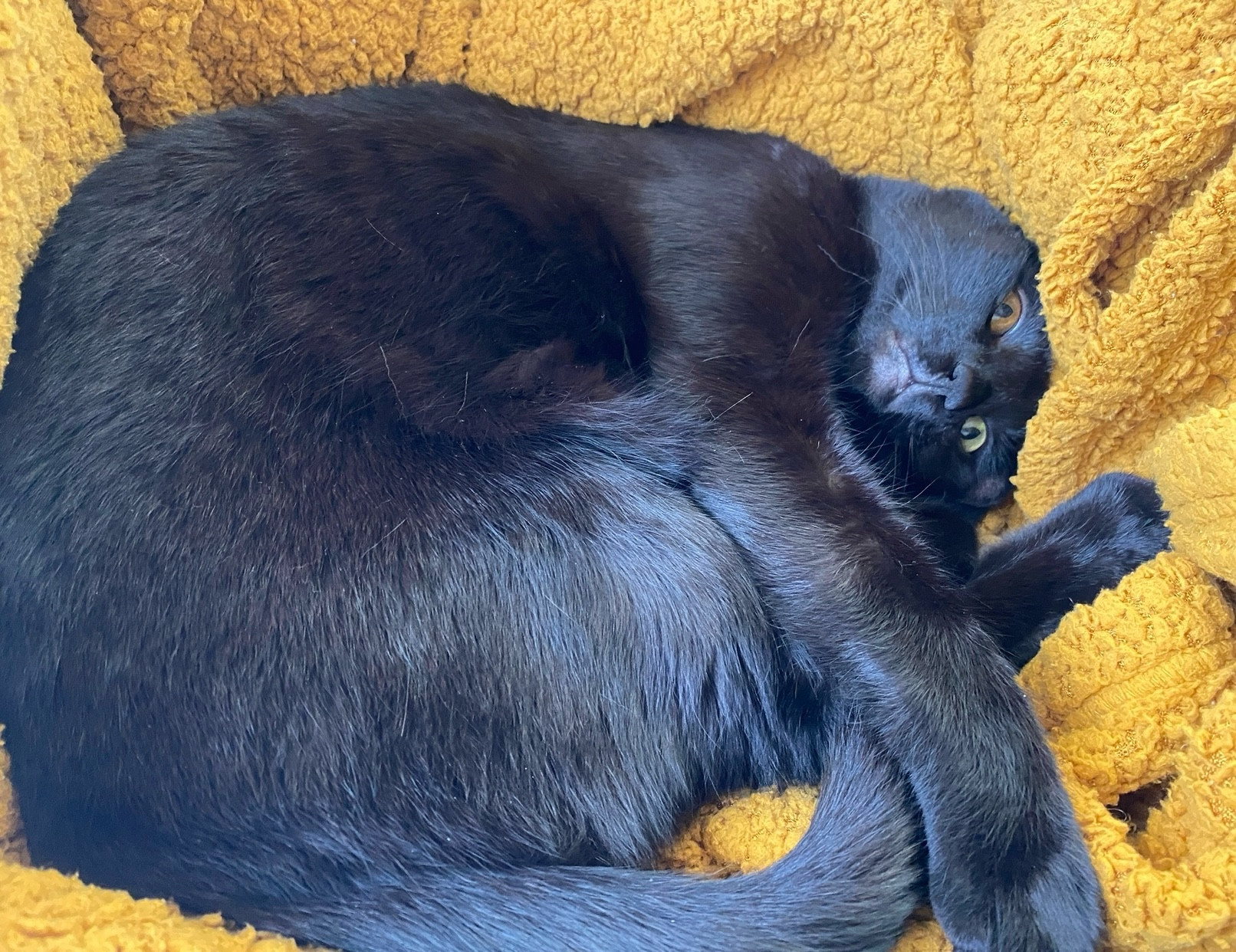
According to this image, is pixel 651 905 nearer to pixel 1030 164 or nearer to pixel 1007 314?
pixel 1007 314

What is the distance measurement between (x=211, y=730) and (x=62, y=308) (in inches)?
20.8

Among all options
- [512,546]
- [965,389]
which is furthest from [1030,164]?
[512,546]

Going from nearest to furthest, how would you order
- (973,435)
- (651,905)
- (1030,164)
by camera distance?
(651,905)
(1030,164)
(973,435)

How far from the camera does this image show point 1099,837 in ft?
3.17

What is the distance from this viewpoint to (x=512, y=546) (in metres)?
1.13

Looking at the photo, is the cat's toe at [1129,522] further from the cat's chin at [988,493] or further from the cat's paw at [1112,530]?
the cat's chin at [988,493]

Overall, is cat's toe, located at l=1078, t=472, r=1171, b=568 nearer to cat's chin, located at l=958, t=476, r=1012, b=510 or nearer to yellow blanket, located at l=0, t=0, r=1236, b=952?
yellow blanket, located at l=0, t=0, r=1236, b=952

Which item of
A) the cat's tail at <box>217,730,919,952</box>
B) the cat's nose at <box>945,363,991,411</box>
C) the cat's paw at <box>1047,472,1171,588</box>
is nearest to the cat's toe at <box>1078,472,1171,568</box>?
the cat's paw at <box>1047,472,1171,588</box>

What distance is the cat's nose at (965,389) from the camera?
4.33 feet

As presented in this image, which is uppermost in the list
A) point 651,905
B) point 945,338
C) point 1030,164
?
point 1030,164

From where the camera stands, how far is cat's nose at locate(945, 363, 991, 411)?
1.32 metres

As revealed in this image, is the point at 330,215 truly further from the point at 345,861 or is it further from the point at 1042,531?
the point at 1042,531

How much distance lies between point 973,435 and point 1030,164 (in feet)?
1.27

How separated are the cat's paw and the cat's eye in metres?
0.21
